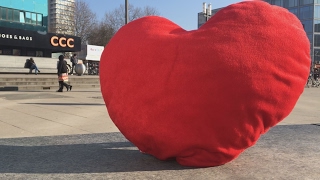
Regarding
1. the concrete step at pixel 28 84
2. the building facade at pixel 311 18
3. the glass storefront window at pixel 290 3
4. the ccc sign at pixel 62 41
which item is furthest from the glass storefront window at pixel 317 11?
the concrete step at pixel 28 84

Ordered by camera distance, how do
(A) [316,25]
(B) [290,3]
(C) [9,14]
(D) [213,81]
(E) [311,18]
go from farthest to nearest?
(B) [290,3] → (A) [316,25] → (E) [311,18] → (C) [9,14] → (D) [213,81]

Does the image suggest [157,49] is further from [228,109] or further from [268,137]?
[268,137]

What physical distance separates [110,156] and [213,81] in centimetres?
213

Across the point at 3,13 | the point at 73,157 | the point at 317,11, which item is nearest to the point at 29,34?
the point at 3,13

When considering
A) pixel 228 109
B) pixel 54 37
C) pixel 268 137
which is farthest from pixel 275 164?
pixel 54 37

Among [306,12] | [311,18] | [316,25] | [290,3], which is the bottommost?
[316,25]

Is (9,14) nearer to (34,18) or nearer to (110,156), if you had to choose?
(34,18)

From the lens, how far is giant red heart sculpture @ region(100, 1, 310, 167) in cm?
368

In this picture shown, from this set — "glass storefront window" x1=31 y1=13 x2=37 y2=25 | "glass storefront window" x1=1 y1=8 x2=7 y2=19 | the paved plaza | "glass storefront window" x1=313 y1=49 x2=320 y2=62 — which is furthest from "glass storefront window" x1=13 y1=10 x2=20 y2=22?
"glass storefront window" x1=313 y1=49 x2=320 y2=62

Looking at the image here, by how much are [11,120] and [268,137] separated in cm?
620

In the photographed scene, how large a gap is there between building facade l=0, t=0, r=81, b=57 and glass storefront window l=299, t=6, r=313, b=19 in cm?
4968

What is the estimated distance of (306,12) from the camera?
6944 cm

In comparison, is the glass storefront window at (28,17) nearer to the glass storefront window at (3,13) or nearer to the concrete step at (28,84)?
the glass storefront window at (3,13)

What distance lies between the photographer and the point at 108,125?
829 centimetres
